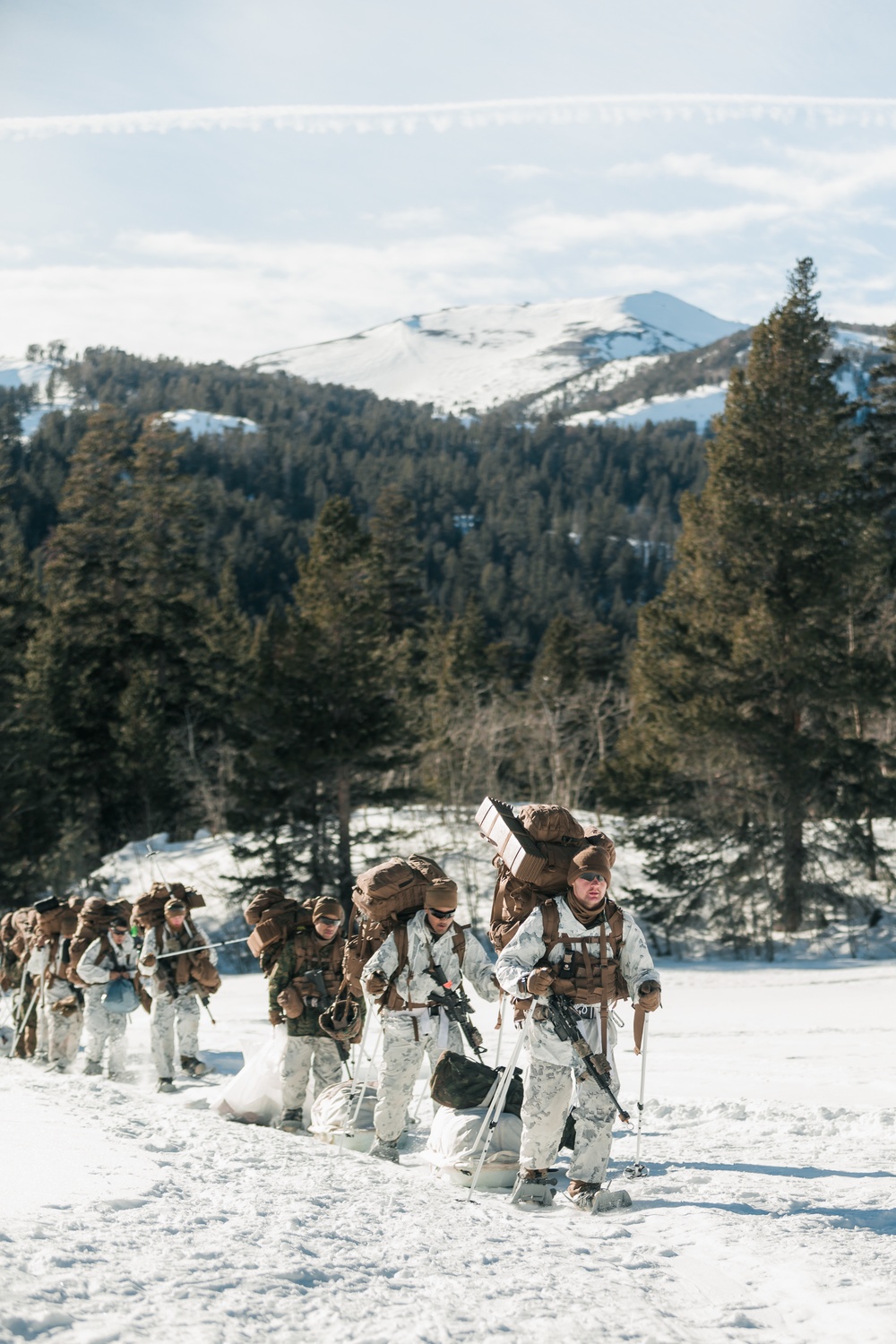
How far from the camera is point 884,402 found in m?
31.2

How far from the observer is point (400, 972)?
731 centimetres

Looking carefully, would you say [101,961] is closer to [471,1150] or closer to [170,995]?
[170,995]

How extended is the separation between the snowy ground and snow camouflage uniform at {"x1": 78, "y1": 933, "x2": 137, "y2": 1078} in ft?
8.28

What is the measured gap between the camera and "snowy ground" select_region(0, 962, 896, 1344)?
13.3 ft

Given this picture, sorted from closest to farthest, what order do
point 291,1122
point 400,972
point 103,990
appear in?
point 400,972 → point 291,1122 → point 103,990

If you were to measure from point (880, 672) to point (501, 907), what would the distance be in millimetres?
17247

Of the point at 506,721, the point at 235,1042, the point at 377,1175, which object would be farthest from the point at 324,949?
the point at 506,721

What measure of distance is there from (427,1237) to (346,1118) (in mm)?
2809

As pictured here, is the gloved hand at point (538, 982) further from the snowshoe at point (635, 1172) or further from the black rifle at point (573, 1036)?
the snowshoe at point (635, 1172)

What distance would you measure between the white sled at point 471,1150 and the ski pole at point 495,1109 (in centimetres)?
5

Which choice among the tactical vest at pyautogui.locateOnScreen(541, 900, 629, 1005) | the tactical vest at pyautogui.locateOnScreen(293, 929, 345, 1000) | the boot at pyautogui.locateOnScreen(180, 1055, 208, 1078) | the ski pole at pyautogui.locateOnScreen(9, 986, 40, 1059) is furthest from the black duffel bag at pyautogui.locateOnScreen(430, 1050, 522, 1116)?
the ski pole at pyautogui.locateOnScreen(9, 986, 40, 1059)

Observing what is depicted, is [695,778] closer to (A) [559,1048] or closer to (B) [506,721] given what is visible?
(B) [506,721]

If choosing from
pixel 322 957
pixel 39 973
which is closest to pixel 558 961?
pixel 322 957

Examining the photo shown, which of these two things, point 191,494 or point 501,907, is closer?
point 501,907
